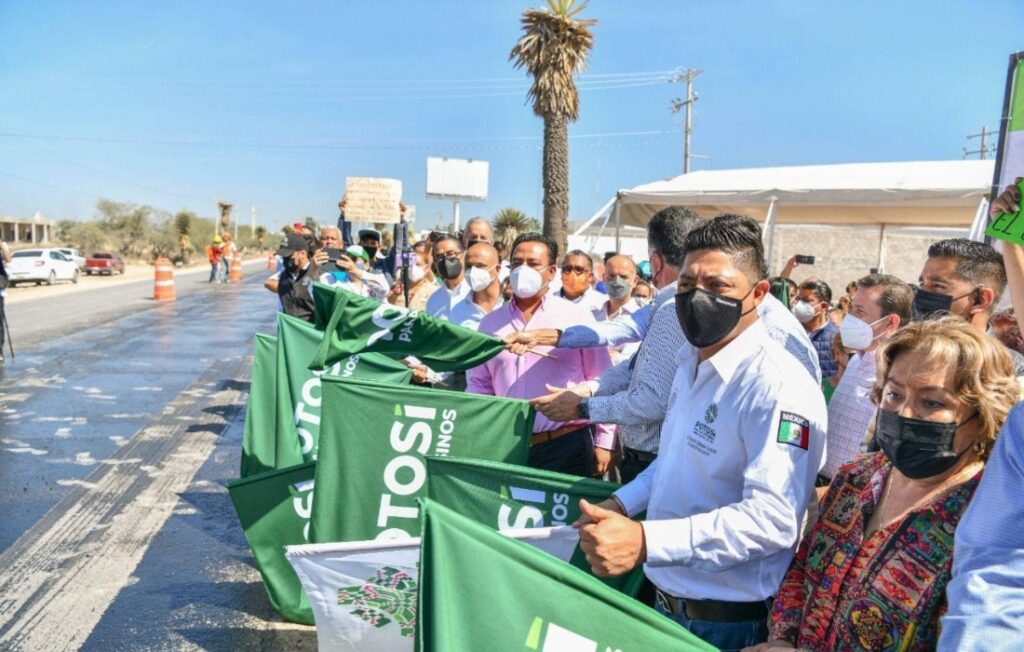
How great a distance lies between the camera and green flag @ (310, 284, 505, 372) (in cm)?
436

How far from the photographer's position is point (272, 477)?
162 inches

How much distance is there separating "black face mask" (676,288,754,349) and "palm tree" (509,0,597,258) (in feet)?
47.4

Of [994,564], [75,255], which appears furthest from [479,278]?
[75,255]

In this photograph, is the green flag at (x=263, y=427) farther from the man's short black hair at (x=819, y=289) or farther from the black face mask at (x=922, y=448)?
the man's short black hair at (x=819, y=289)

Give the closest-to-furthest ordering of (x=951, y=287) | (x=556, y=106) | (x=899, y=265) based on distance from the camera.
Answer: (x=951, y=287)
(x=556, y=106)
(x=899, y=265)

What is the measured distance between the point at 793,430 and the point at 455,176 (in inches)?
1301

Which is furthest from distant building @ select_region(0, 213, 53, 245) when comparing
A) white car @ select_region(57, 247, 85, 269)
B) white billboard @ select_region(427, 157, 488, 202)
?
white billboard @ select_region(427, 157, 488, 202)

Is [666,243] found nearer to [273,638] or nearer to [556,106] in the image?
[273,638]

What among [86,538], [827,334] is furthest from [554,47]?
[86,538]

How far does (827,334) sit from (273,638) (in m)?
4.45

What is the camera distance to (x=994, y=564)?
4.72ft

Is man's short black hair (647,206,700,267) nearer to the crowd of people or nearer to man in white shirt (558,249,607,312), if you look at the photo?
the crowd of people

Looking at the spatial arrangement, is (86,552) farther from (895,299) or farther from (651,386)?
(895,299)

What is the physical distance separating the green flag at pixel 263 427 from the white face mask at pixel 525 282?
1.63 m
